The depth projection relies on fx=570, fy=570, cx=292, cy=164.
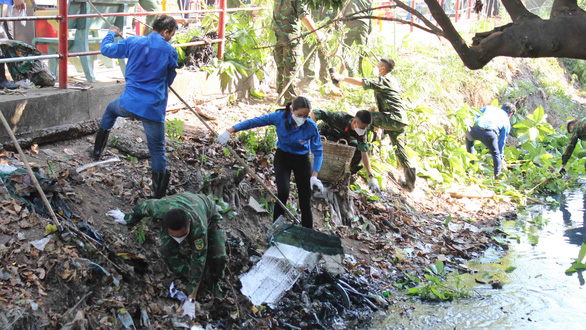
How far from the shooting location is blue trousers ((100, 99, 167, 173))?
17.1ft

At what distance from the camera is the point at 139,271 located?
15.4 ft

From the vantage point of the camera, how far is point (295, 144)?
5.75 meters

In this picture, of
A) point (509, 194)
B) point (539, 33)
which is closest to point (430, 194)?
point (509, 194)

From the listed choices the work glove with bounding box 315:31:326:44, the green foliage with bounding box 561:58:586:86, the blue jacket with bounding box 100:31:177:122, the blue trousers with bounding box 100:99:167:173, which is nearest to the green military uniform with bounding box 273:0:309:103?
the work glove with bounding box 315:31:326:44

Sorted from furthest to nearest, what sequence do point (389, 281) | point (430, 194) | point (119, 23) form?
point (430, 194) < point (119, 23) < point (389, 281)

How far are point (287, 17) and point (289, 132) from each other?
10.6 ft

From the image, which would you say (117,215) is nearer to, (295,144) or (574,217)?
(295,144)

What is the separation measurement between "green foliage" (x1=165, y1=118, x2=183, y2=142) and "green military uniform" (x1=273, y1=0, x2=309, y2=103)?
2046 millimetres

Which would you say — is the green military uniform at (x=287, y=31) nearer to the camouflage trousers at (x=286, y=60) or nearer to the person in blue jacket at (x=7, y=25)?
the camouflage trousers at (x=286, y=60)

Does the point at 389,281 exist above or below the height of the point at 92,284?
below

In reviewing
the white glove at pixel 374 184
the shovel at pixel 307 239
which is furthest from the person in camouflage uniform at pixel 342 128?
the shovel at pixel 307 239

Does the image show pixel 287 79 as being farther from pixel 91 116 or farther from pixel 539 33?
pixel 539 33

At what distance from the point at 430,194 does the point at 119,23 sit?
5.40 meters

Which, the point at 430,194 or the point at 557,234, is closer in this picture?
the point at 557,234
